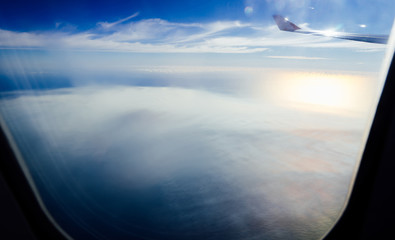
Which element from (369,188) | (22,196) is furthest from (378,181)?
(22,196)

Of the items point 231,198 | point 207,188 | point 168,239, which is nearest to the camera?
point 168,239

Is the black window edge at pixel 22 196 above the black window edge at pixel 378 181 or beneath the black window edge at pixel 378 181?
above

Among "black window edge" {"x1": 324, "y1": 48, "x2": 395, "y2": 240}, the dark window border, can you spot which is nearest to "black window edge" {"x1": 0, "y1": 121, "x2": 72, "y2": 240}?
the dark window border

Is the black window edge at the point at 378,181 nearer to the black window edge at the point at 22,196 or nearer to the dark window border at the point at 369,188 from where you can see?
the dark window border at the point at 369,188

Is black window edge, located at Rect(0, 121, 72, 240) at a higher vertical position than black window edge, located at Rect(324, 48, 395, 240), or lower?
higher

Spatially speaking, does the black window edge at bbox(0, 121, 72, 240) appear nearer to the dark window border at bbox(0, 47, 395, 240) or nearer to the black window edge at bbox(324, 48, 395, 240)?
the dark window border at bbox(0, 47, 395, 240)

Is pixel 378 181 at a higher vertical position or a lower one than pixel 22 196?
lower

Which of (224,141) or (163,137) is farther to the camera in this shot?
(163,137)

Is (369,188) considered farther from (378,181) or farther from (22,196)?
(22,196)

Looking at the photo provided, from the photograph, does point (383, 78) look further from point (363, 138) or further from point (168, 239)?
point (168, 239)

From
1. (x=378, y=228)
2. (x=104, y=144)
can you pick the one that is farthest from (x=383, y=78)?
(x=104, y=144)

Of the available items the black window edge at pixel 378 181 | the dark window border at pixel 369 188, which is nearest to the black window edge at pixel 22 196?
Answer: the dark window border at pixel 369 188
